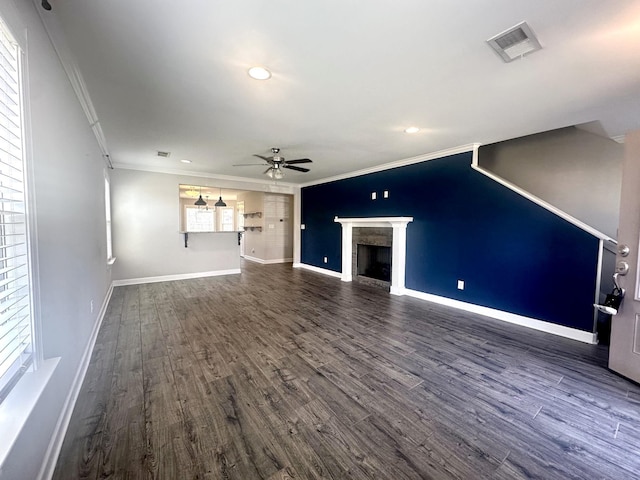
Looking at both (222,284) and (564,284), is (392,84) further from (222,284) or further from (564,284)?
(222,284)

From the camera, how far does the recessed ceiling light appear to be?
6.72ft

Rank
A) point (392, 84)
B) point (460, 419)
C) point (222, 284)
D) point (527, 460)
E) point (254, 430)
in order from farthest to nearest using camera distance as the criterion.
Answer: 1. point (222, 284)
2. point (392, 84)
3. point (460, 419)
4. point (254, 430)
5. point (527, 460)

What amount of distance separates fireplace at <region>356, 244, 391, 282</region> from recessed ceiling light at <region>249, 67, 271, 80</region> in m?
4.06

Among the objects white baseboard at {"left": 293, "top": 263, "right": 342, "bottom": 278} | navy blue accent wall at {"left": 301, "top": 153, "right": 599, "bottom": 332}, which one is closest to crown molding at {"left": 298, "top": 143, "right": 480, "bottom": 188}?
navy blue accent wall at {"left": 301, "top": 153, "right": 599, "bottom": 332}

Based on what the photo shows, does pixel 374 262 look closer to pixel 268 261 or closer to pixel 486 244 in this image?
pixel 486 244

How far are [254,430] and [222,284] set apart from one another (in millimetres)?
4183

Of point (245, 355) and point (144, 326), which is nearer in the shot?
point (245, 355)

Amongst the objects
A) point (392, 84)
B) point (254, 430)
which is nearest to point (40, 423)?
point (254, 430)

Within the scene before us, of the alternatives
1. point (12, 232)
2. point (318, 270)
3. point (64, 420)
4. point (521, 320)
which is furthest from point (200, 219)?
point (521, 320)

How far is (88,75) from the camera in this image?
2.15 meters

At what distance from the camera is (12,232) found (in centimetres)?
Result: 117

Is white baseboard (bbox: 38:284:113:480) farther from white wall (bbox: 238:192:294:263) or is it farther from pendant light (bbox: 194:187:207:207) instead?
white wall (bbox: 238:192:294:263)

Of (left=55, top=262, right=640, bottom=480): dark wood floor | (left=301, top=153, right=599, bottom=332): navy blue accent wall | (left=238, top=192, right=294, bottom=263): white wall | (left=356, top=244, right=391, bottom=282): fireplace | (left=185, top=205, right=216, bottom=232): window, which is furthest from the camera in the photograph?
(left=238, top=192, right=294, bottom=263): white wall

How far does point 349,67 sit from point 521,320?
3.74 metres
